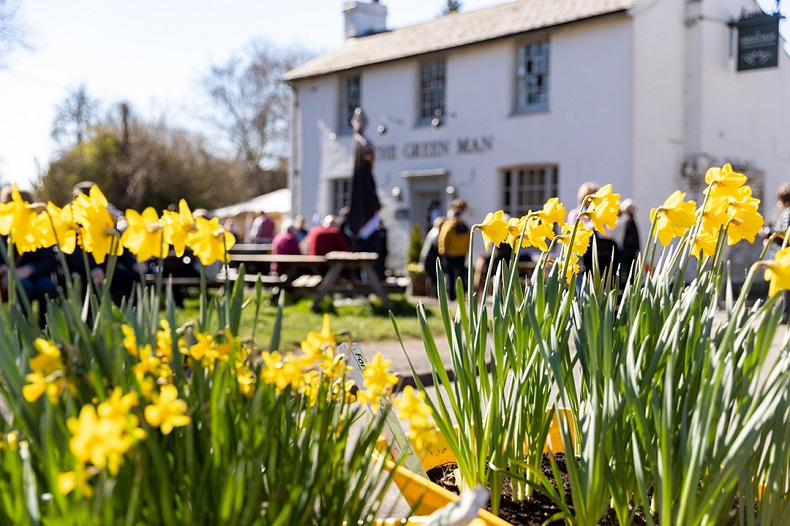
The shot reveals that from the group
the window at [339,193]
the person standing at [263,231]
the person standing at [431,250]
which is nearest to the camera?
the person standing at [431,250]

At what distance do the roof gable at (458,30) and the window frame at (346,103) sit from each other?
48 centimetres

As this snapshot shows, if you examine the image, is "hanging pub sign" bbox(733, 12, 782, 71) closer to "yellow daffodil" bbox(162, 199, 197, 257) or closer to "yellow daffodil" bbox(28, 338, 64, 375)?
"yellow daffodil" bbox(162, 199, 197, 257)

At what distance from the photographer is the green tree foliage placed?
102 feet

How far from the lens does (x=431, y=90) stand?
20.1 metres

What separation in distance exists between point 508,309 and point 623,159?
14866 mm

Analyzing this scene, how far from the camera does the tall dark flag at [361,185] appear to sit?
14609mm

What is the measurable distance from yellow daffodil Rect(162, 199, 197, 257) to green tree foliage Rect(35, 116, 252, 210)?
1177 inches

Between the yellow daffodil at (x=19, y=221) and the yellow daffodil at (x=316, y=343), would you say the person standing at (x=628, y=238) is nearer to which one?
the yellow daffodil at (x=316, y=343)

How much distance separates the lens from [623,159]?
16391 millimetres

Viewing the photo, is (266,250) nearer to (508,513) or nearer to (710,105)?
(710,105)

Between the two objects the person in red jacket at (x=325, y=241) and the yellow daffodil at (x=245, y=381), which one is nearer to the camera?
the yellow daffodil at (x=245, y=381)

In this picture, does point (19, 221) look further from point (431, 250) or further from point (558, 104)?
point (558, 104)

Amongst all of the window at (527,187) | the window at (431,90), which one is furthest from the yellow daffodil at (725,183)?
the window at (431,90)

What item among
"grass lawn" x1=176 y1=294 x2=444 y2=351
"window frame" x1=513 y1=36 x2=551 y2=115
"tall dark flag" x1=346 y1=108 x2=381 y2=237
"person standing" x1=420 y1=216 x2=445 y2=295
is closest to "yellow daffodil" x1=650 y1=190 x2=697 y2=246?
"grass lawn" x1=176 y1=294 x2=444 y2=351
